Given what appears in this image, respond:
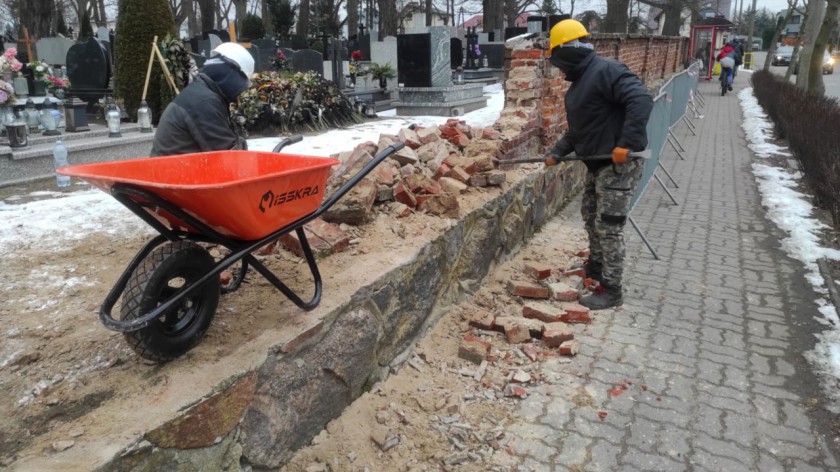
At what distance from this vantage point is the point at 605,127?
4.29 metres

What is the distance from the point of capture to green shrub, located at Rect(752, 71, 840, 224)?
6.59m

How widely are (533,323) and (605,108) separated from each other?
162cm

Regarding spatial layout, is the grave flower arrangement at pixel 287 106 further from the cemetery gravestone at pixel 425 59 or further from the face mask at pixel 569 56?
the face mask at pixel 569 56

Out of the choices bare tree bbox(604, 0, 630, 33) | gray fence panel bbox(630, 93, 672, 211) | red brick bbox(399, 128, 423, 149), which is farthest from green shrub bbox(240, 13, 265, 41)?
red brick bbox(399, 128, 423, 149)

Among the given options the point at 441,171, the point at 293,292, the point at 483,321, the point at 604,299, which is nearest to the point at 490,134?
the point at 441,171

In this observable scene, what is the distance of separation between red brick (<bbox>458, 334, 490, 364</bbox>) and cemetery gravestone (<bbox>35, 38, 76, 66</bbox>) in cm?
1435

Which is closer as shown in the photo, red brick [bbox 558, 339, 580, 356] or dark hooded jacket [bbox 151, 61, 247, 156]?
dark hooded jacket [bbox 151, 61, 247, 156]

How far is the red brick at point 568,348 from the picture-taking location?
3.67 m

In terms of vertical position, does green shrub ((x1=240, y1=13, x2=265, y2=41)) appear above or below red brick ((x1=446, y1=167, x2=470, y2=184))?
above

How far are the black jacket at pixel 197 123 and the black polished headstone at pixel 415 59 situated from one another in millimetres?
8610

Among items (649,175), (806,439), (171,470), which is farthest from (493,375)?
(649,175)

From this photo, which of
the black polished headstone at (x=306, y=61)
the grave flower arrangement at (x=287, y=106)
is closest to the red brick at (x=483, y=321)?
the grave flower arrangement at (x=287, y=106)

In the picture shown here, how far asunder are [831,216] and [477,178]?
4.63 metres

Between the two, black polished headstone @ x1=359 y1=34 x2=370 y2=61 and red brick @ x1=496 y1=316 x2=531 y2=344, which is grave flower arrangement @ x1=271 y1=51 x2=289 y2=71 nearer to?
black polished headstone @ x1=359 y1=34 x2=370 y2=61
